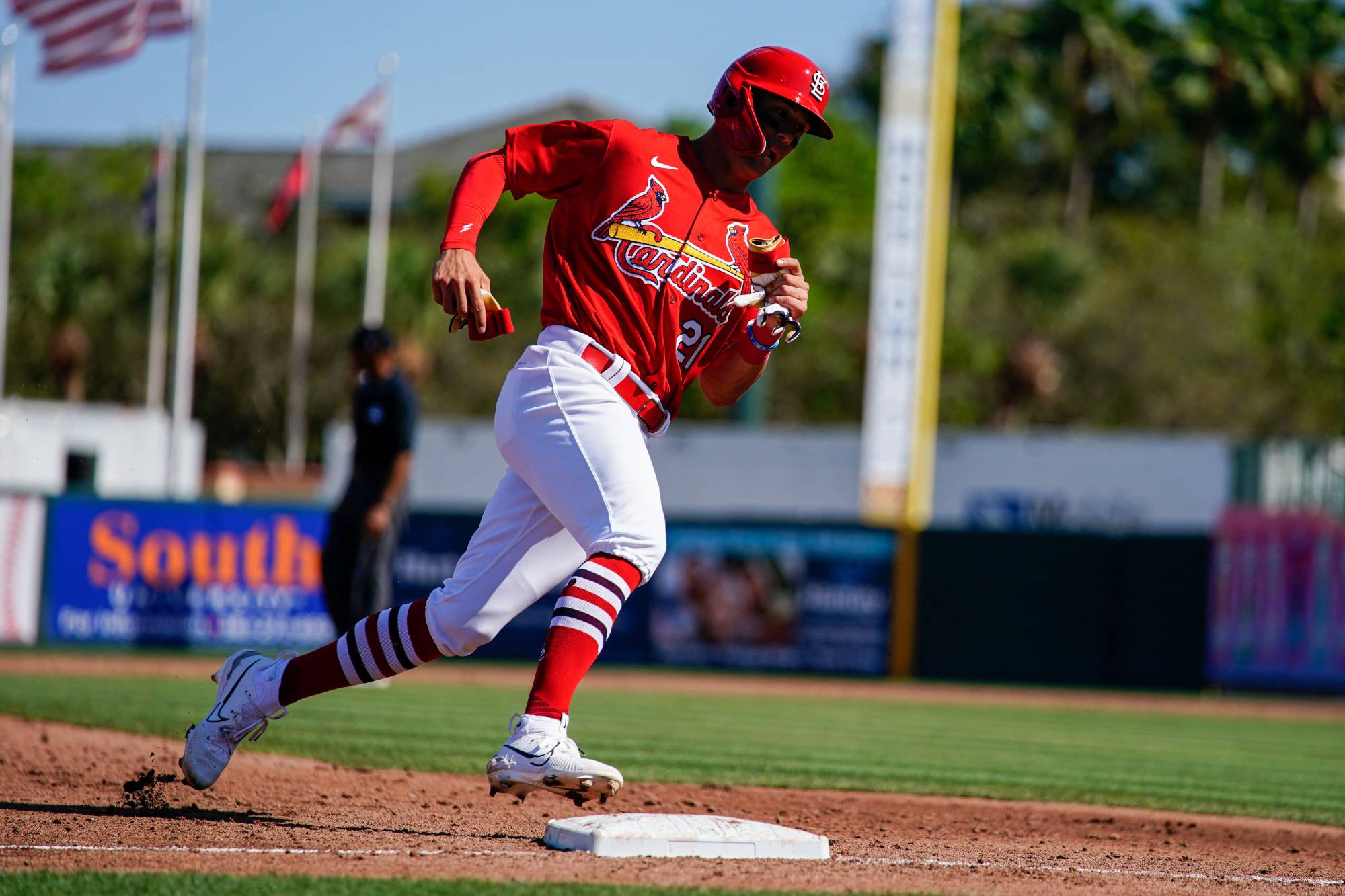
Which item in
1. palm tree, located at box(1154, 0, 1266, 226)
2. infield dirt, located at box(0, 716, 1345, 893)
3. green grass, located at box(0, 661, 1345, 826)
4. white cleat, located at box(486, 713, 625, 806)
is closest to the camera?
infield dirt, located at box(0, 716, 1345, 893)

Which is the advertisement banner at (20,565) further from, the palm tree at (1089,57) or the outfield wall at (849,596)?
the palm tree at (1089,57)

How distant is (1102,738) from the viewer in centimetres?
1022

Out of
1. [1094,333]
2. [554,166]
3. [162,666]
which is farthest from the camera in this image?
[1094,333]

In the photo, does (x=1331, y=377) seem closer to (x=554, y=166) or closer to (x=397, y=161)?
(x=554, y=166)

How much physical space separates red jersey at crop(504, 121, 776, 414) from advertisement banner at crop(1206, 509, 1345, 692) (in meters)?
12.8

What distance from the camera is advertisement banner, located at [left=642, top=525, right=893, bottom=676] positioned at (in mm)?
16578

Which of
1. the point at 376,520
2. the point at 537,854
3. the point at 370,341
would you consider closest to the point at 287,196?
the point at 370,341

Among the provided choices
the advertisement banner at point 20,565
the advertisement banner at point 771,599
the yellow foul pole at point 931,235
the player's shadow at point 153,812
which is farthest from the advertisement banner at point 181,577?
the player's shadow at point 153,812

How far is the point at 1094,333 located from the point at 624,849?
134ft

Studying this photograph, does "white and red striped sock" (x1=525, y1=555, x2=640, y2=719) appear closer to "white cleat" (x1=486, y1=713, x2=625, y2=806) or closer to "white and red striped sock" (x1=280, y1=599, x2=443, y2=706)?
"white cleat" (x1=486, y1=713, x2=625, y2=806)

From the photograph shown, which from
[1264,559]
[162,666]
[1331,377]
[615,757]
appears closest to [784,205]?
[1331,377]

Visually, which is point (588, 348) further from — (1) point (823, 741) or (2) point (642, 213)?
(1) point (823, 741)

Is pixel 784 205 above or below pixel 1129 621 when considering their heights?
above

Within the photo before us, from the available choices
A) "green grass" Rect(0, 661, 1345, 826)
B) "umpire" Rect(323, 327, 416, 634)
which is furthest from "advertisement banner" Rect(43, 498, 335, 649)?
"umpire" Rect(323, 327, 416, 634)
